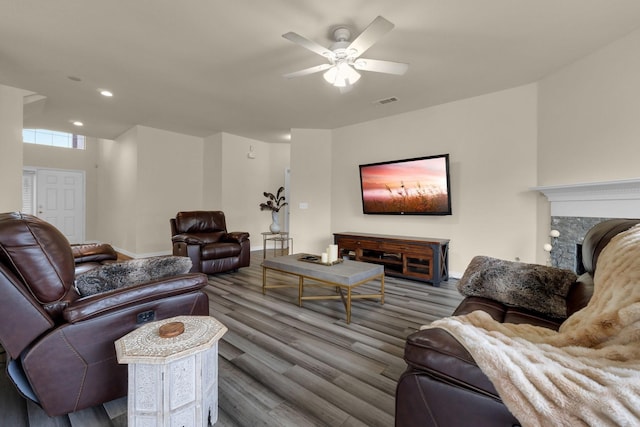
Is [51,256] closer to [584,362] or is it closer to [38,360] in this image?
[38,360]

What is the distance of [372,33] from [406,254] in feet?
9.04

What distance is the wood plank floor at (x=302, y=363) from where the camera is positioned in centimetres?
135

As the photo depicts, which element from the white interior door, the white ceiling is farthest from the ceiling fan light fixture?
the white interior door

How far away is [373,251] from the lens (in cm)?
426

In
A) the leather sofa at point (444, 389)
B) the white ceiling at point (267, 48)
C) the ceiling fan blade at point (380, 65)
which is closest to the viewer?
the leather sofa at point (444, 389)

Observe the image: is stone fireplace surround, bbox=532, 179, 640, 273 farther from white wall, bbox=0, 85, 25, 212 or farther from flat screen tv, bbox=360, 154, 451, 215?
white wall, bbox=0, 85, 25, 212

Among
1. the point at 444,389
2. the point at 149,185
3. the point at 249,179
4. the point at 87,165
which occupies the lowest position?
the point at 444,389

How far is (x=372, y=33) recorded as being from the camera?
1938 millimetres

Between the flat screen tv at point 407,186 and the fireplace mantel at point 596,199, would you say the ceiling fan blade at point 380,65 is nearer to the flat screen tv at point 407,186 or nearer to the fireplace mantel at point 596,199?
the flat screen tv at point 407,186

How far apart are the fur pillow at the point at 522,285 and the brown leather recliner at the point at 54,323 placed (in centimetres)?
202

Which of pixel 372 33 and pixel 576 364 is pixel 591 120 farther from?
pixel 576 364

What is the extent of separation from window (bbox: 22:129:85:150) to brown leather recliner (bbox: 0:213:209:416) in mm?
7013

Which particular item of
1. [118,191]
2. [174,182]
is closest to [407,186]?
[174,182]

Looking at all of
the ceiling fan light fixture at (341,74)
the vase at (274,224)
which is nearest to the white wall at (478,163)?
the ceiling fan light fixture at (341,74)
